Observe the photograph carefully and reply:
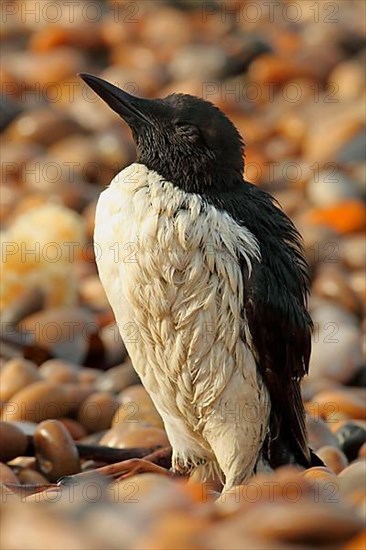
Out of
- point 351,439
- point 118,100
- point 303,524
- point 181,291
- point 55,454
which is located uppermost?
point 118,100

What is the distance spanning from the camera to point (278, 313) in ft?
16.3

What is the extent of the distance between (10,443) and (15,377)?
102 centimetres

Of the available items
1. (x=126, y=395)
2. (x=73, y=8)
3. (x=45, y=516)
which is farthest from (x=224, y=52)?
(x=45, y=516)

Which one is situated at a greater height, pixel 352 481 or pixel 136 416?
pixel 352 481

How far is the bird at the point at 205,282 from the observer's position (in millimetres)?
4773

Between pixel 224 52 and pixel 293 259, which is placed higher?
pixel 224 52

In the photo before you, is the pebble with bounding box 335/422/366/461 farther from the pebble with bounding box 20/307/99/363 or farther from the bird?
the pebble with bounding box 20/307/99/363

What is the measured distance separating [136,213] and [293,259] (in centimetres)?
68

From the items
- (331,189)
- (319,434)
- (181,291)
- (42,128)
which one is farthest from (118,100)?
(42,128)

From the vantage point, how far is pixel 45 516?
2.74 m

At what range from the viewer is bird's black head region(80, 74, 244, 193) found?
4.87 m

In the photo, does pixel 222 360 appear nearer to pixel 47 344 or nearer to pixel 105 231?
pixel 105 231

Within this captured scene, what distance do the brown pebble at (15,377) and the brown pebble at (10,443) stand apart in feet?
2.80

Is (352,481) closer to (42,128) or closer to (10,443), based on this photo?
(10,443)
